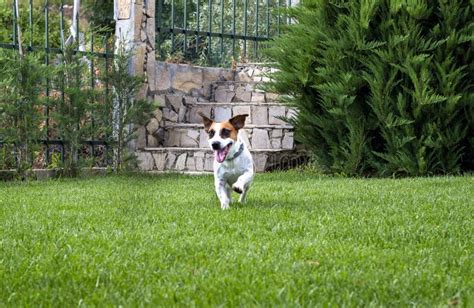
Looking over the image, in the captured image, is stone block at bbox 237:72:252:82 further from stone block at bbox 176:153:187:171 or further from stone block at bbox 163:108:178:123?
stone block at bbox 176:153:187:171

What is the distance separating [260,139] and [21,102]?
347 centimetres

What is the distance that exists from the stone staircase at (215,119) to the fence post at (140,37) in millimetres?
333

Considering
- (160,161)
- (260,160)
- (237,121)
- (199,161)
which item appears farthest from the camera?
(160,161)

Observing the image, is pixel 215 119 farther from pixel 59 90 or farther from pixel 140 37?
pixel 59 90

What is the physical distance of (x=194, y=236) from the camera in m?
4.74

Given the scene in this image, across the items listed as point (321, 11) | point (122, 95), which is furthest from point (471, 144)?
point (122, 95)

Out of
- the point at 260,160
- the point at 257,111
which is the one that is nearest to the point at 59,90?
the point at 260,160

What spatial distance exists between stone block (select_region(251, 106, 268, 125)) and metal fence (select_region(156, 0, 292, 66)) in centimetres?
98

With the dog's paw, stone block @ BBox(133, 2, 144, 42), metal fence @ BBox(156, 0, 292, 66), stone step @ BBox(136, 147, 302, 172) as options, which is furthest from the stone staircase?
the dog's paw

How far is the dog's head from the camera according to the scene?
655 cm

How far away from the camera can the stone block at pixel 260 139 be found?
38.1 feet

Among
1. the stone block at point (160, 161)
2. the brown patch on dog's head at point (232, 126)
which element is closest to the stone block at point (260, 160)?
the stone block at point (160, 161)

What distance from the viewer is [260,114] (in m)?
12.3

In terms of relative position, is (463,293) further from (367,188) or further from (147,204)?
(367,188)
